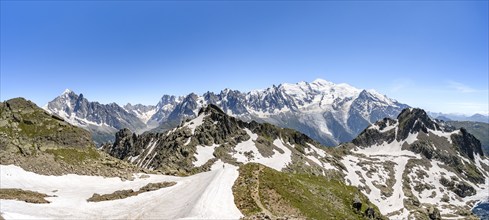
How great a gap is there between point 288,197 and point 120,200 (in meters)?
20.0

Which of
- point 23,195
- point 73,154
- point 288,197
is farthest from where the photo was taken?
point 73,154

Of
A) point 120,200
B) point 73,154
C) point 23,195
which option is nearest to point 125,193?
point 120,200

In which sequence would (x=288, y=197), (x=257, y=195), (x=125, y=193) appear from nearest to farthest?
1. (x=257, y=195)
2. (x=288, y=197)
3. (x=125, y=193)

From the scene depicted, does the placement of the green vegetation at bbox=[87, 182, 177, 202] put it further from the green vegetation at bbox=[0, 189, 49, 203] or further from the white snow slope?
the green vegetation at bbox=[0, 189, 49, 203]

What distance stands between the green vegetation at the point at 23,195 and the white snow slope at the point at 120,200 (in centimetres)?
108

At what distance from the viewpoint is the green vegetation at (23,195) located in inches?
1535

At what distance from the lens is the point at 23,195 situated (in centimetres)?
4072

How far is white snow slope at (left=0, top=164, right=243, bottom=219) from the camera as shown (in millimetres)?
36312

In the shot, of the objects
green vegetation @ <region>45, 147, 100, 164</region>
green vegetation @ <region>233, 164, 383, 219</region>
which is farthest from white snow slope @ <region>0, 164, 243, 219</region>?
green vegetation @ <region>45, 147, 100, 164</region>

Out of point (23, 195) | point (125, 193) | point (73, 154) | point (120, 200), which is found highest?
point (73, 154)

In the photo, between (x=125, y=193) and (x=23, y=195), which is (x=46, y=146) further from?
(x=125, y=193)

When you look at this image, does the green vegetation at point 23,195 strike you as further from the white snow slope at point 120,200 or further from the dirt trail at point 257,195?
the dirt trail at point 257,195

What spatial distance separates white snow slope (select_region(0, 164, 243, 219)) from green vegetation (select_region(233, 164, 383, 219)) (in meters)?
1.59

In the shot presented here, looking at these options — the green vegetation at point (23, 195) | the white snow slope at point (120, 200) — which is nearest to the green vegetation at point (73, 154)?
the white snow slope at point (120, 200)
